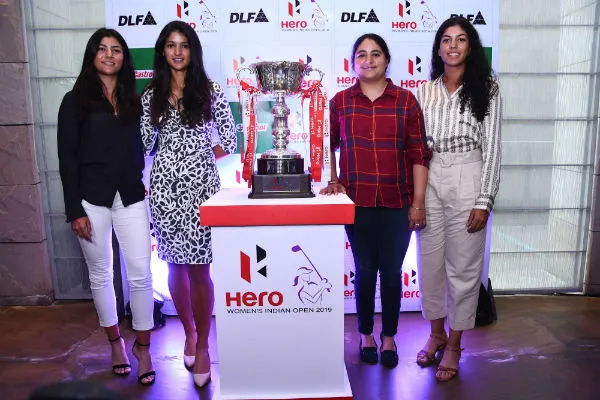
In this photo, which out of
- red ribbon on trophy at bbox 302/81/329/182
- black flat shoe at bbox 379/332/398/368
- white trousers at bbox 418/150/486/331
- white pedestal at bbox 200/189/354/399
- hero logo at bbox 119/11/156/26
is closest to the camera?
white pedestal at bbox 200/189/354/399

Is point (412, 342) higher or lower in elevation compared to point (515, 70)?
lower

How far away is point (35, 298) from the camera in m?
3.11

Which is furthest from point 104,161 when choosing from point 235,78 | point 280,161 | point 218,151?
point 235,78

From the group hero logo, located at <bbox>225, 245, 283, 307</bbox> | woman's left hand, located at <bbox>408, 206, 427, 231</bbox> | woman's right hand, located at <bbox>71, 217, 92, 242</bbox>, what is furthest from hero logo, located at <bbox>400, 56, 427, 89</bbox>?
woman's right hand, located at <bbox>71, 217, 92, 242</bbox>

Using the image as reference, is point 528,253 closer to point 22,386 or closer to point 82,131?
point 82,131

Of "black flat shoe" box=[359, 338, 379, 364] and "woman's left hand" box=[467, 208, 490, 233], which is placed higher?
"woman's left hand" box=[467, 208, 490, 233]

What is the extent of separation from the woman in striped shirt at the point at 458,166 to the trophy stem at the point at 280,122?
2.04 feet

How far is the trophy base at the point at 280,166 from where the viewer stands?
1838mm

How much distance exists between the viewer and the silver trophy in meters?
1.81

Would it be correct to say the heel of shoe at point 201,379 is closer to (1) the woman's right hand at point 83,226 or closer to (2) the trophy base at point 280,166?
(1) the woman's right hand at point 83,226

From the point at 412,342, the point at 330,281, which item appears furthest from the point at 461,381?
the point at 330,281

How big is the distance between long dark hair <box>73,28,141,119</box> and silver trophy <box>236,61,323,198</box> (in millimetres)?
526

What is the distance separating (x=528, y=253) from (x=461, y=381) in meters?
1.35

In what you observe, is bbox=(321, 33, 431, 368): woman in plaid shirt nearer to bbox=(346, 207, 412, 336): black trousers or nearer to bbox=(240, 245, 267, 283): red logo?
bbox=(346, 207, 412, 336): black trousers
